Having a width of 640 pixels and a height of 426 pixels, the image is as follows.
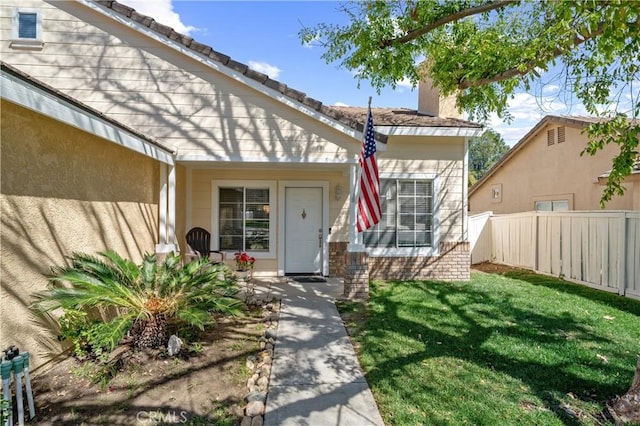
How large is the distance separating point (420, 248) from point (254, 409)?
22.7ft

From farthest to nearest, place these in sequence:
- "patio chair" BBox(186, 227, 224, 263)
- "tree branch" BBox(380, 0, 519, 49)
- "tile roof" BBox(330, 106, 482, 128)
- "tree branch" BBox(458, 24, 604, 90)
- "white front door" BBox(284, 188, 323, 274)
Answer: "white front door" BBox(284, 188, 323, 274) → "tile roof" BBox(330, 106, 482, 128) → "patio chair" BBox(186, 227, 224, 263) → "tree branch" BBox(380, 0, 519, 49) → "tree branch" BBox(458, 24, 604, 90)

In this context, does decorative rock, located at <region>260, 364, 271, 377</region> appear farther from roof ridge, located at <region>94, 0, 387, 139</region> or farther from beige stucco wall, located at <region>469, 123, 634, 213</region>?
beige stucco wall, located at <region>469, 123, 634, 213</region>

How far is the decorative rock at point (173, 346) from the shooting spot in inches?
177

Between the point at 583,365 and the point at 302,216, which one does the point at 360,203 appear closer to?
the point at 302,216

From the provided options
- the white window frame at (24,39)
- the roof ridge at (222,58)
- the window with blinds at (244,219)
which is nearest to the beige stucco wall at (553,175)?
the roof ridge at (222,58)

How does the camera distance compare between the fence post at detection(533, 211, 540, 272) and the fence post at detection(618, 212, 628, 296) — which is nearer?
the fence post at detection(618, 212, 628, 296)

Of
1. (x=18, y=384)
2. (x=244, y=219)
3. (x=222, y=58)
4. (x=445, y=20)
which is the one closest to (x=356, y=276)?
(x=244, y=219)

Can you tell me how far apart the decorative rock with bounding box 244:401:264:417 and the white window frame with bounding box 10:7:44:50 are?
8155 millimetres

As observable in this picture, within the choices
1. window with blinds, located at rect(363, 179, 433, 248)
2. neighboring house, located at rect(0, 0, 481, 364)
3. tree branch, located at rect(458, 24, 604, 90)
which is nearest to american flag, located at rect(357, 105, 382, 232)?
neighboring house, located at rect(0, 0, 481, 364)

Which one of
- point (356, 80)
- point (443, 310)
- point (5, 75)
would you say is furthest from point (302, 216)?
point (5, 75)

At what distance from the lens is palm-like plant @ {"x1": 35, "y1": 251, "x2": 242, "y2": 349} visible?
4.19 meters

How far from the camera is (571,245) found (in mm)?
9453

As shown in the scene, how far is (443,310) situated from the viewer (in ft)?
21.9

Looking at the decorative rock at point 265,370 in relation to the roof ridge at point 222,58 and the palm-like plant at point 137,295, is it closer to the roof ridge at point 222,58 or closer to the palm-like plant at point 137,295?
the palm-like plant at point 137,295
